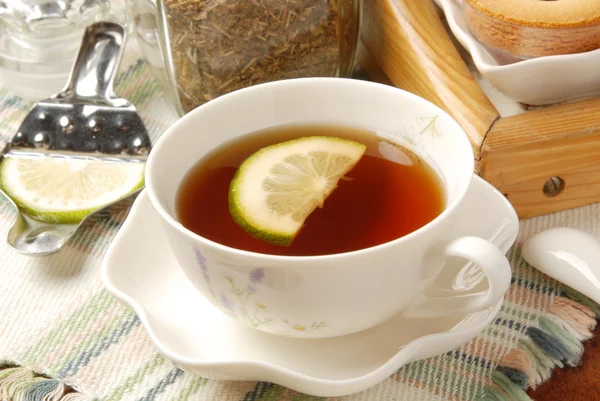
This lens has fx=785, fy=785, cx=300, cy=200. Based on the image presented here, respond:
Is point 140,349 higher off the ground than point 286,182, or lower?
lower

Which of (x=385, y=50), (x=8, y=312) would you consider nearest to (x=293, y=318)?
(x=8, y=312)

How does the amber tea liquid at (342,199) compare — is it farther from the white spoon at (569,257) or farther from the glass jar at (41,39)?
the glass jar at (41,39)

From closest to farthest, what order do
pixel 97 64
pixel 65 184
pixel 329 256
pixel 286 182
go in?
pixel 329 256 → pixel 286 182 → pixel 65 184 → pixel 97 64

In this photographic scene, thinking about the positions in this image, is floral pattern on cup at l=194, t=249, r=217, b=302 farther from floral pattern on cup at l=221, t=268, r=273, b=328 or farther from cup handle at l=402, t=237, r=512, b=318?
cup handle at l=402, t=237, r=512, b=318

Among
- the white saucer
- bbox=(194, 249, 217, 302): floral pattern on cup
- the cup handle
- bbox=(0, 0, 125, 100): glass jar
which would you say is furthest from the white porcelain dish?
bbox=(0, 0, 125, 100): glass jar

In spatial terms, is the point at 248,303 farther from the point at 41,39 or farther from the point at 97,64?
the point at 41,39

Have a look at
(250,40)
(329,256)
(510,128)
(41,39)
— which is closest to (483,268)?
(329,256)

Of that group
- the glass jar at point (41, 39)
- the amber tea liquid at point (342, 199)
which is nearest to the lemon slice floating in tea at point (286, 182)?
the amber tea liquid at point (342, 199)

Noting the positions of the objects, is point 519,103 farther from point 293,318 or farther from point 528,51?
point 293,318
